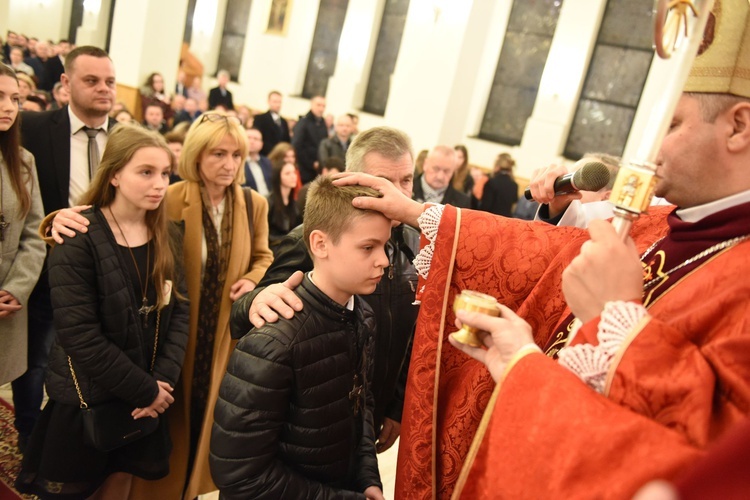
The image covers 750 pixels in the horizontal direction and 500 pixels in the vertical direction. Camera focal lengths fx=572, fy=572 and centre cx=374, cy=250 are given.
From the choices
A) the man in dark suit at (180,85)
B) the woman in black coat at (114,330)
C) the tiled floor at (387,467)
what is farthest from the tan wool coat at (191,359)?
the man in dark suit at (180,85)

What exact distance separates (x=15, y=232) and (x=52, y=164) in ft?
1.71

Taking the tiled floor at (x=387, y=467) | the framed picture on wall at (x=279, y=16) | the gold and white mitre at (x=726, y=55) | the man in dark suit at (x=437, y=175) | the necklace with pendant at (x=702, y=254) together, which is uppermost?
the framed picture on wall at (x=279, y=16)

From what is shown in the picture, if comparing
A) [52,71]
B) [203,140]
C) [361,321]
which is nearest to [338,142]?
[203,140]

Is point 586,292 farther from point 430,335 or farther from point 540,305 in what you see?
point 430,335

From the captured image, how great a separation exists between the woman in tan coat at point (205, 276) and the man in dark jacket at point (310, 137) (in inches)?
231

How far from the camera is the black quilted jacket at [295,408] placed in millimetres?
1582

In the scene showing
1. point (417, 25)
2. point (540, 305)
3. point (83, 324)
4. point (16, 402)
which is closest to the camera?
point (540, 305)

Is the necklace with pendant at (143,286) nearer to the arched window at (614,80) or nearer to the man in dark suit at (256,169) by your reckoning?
the man in dark suit at (256,169)

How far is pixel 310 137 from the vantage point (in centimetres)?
900

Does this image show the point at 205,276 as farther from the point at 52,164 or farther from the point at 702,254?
the point at 702,254

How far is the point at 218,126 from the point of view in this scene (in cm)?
286

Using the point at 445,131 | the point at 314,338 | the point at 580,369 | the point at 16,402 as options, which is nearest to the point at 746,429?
the point at 580,369

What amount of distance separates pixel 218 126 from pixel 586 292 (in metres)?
2.22

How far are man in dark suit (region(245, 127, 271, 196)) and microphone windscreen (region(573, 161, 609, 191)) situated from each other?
447 centimetres
